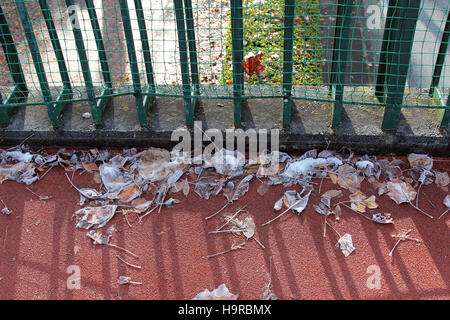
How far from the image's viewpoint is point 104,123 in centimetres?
460

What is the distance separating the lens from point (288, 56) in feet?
13.5

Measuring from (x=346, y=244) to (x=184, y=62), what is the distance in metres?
1.93

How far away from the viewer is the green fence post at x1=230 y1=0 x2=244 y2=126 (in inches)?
155

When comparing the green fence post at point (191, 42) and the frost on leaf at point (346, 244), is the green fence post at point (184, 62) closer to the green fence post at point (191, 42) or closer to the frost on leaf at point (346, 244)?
the green fence post at point (191, 42)

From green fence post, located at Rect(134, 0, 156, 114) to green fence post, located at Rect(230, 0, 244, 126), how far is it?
710 mm

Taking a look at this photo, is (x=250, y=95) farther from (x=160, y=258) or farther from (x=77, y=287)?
(x=77, y=287)

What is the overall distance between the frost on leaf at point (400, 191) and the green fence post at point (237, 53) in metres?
1.36

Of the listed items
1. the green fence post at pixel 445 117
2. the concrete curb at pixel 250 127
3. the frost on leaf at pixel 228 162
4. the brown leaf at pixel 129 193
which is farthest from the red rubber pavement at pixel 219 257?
the green fence post at pixel 445 117

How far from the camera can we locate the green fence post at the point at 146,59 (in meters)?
4.08

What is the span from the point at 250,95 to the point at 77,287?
2.08m

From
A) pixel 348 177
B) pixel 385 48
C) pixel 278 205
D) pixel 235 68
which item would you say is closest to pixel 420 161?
pixel 348 177
